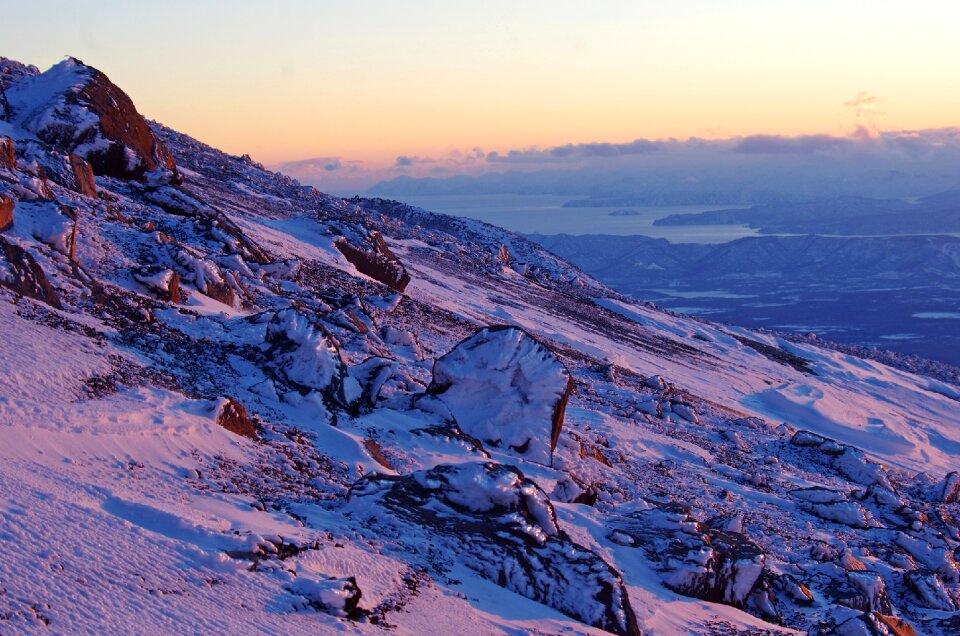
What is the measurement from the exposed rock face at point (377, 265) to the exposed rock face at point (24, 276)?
13.0 meters

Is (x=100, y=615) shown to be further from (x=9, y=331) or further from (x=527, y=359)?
(x=527, y=359)

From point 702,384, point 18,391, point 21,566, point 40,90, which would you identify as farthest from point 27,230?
point 702,384

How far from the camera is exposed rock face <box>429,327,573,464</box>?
1214 cm

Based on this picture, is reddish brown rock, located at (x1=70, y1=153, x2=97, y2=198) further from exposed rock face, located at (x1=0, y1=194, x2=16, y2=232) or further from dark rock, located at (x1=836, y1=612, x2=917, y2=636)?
dark rock, located at (x1=836, y1=612, x2=917, y2=636)

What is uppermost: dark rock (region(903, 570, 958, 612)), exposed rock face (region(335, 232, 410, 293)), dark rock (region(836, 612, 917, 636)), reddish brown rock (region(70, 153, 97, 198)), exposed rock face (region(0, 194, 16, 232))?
reddish brown rock (region(70, 153, 97, 198))

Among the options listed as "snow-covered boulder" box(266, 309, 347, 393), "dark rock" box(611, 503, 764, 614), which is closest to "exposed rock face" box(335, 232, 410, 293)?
"snow-covered boulder" box(266, 309, 347, 393)

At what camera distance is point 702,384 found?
2661 centimetres

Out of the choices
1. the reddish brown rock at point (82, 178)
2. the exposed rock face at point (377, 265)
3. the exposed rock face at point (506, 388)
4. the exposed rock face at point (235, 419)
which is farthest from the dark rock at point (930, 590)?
the reddish brown rock at point (82, 178)

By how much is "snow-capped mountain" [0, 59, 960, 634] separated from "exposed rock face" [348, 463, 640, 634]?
3cm

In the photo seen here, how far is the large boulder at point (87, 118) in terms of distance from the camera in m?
18.3

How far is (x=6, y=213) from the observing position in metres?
11.6

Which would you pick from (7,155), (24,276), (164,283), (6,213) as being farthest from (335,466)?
(7,155)

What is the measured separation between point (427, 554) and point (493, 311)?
19292 mm

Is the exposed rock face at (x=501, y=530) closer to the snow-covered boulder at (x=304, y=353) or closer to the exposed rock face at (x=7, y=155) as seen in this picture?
the snow-covered boulder at (x=304, y=353)
